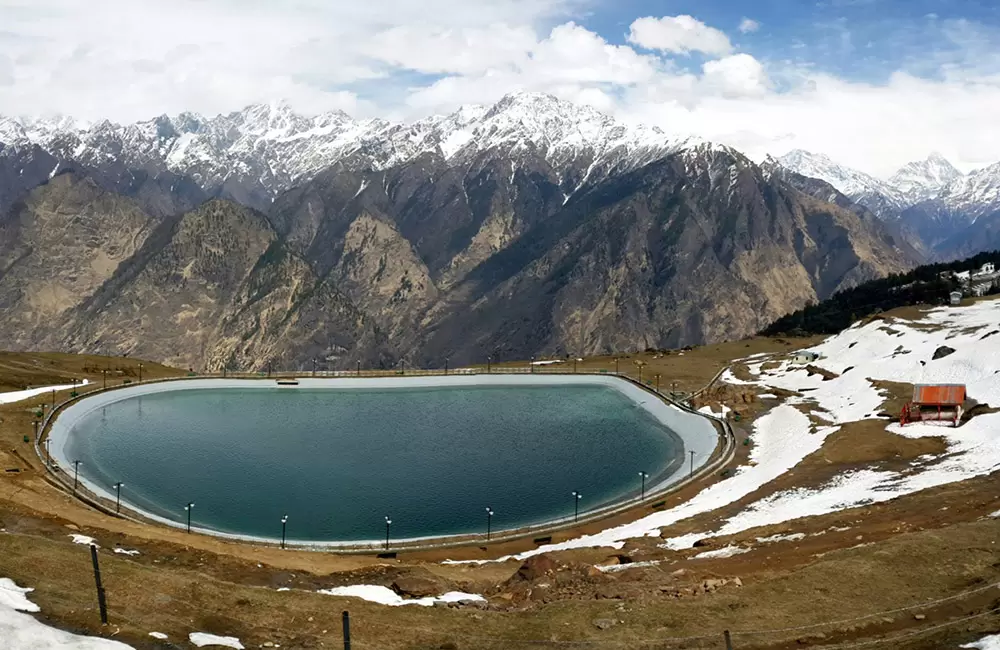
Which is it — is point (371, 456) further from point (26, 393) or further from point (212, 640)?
point (212, 640)

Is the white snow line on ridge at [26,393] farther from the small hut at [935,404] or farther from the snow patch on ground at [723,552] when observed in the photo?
the small hut at [935,404]

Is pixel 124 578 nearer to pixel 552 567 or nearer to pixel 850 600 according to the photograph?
pixel 552 567

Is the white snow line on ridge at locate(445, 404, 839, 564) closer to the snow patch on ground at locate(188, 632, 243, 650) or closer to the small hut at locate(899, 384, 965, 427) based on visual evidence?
the small hut at locate(899, 384, 965, 427)

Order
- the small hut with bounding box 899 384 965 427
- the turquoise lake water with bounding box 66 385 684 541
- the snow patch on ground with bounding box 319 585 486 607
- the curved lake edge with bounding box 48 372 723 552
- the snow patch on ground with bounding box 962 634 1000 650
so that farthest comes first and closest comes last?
the turquoise lake water with bounding box 66 385 684 541 < the small hut with bounding box 899 384 965 427 < the curved lake edge with bounding box 48 372 723 552 < the snow patch on ground with bounding box 319 585 486 607 < the snow patch on ground with bounding box 962 634 1000 650

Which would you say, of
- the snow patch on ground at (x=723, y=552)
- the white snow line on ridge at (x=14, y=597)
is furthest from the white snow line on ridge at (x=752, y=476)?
the white snow line on ridge at (x=14, y=597)

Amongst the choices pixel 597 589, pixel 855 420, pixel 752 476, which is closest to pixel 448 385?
pixel 855 420

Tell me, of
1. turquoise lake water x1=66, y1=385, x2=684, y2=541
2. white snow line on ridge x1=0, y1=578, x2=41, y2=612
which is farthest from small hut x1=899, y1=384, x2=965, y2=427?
white snow line on ridge x1=0, y1=578, x2=41, y2=612

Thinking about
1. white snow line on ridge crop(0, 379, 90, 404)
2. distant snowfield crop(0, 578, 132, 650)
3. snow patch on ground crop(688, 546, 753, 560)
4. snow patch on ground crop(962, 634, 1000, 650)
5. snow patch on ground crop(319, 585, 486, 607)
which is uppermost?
white snow line on ridge crop(0, 379, 90, 404)
